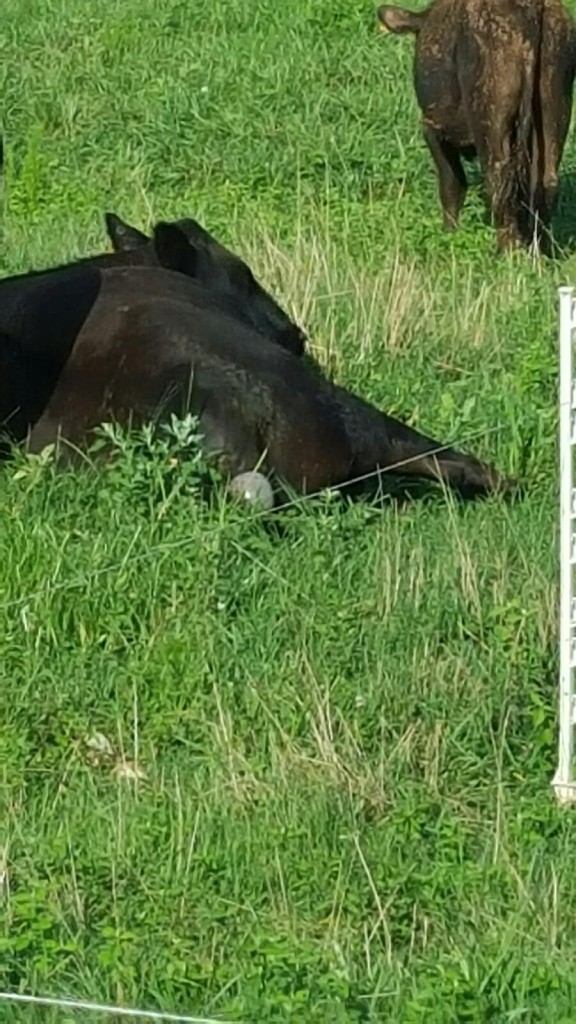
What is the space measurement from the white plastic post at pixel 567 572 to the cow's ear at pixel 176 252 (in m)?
3.24

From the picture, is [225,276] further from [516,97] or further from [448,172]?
[448,172]

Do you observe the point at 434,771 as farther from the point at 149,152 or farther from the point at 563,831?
the point at 149,152

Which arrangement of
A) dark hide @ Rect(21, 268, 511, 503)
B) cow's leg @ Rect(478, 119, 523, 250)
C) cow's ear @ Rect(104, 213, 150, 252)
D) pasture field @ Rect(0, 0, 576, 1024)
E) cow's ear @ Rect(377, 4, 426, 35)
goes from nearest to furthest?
1. pasture field @ Rect(0, 0, 576, 1024)
2. dark hide @ Rect(21, 268, 511, 503)
3. cow's ear @ Rect(104, 213, 150, 252)
4. cow's leg @ Rect(478, 119, 523, 250)
5. cow's ear @ Rect(377, 4, 426, 35)

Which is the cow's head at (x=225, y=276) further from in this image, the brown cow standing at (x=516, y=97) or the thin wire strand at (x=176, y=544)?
the brown cow standing at (x=516, y=97)

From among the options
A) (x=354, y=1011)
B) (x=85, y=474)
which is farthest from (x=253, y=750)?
(x=85, y=474)

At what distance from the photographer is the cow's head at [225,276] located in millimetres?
8766

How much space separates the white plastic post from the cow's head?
294 centimetres

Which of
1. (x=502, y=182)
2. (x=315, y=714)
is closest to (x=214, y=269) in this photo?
(x=502, y=182)

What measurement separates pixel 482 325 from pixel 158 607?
9.78ft

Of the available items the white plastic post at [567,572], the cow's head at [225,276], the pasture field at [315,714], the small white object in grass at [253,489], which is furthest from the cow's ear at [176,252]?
the white plastic post at [567,572]

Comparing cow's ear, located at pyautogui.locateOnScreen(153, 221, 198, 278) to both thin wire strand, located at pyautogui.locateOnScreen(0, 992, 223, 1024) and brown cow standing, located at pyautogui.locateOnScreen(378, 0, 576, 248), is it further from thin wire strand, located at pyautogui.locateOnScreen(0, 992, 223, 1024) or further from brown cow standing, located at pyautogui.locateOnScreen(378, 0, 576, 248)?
thin wire strand, located at pyautogui.locateOnScreen(0, 992, 223, 1024)

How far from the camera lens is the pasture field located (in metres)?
4.99

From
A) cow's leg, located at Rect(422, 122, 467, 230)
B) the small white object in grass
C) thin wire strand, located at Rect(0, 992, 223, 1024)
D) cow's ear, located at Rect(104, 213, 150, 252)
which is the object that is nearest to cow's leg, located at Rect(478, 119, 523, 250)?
cow's leg, located at Rect(422, 122, 467, 230)

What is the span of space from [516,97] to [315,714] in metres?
5.75
